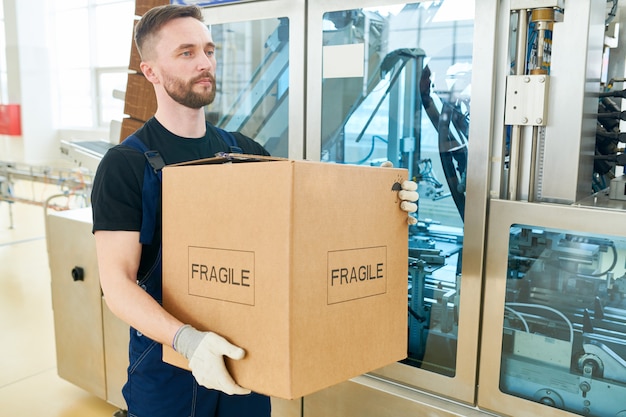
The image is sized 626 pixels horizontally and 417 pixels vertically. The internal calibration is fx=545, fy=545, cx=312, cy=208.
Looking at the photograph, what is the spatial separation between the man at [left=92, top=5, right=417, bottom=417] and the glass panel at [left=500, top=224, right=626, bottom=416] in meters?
0.59

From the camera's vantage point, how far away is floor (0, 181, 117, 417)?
8.61ft

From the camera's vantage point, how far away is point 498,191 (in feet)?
5.13

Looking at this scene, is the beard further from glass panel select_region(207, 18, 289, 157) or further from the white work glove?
glass panel select_region(207, 18, 289, 157)

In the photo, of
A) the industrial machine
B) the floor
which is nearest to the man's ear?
the industrial machine

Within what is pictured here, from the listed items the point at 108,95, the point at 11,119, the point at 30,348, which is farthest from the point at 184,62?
the point at 11,119

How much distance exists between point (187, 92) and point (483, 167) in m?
0.85

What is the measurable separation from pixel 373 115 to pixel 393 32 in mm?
280

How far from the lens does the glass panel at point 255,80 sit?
2062 mm

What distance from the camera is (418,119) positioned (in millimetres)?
1802

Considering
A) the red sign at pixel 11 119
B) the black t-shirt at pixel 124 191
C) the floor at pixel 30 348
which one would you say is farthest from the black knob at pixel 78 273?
the red sign at pixel 11 119

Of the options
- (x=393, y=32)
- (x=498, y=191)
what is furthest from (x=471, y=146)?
(x=393, y=32)

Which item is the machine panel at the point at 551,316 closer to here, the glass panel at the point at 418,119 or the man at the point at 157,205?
the glass panel at the point at 418,119

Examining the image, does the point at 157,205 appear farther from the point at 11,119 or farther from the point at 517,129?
the point at 11,119

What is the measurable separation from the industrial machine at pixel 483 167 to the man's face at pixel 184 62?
0.58m
